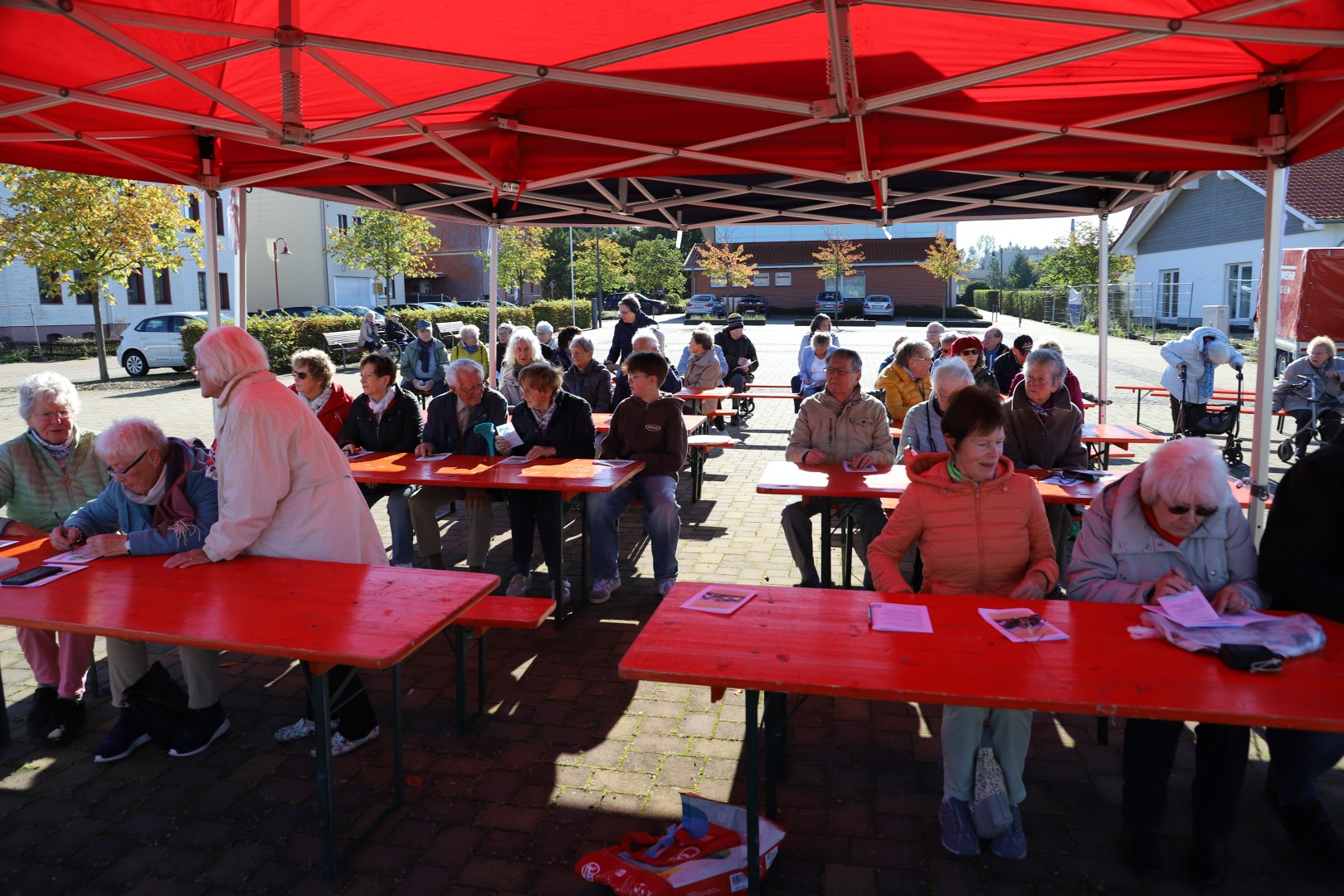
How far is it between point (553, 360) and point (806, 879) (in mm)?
8094

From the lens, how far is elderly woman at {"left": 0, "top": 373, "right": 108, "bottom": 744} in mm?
3973

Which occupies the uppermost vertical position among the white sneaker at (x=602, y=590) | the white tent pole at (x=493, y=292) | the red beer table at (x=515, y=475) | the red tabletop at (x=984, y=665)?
the white tent pole at (x=493, y=292)

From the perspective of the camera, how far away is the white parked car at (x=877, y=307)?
44.4m

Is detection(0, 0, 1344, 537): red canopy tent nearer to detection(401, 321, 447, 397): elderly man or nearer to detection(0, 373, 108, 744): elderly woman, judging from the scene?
detection(0, 373, 108, 744): elderly woman

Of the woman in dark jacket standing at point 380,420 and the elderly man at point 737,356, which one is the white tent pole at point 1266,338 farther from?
the elderly man at point 737,356

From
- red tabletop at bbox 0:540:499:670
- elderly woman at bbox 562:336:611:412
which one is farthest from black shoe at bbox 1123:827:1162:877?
elderly woman at bbox 562:336:611:412

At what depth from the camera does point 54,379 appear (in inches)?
167

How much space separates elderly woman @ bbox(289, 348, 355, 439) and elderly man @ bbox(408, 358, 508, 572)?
0.72 meters

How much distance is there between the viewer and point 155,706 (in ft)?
12.3

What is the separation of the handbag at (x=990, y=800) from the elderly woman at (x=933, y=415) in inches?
94.8

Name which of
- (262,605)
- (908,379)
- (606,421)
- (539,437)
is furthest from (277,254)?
(262,605)

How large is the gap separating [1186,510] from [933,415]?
260 centimetres

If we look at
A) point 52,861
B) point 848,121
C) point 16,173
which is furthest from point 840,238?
point 52,861

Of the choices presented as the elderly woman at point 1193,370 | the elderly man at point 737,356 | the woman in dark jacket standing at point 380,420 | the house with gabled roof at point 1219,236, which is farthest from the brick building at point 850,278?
the woman in dark jacket standing at point 380,420
